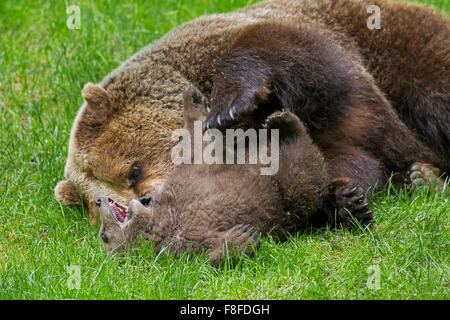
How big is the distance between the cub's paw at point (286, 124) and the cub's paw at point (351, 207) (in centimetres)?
58

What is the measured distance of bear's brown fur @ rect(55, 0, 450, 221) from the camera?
576cm

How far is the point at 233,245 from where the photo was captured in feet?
14.9

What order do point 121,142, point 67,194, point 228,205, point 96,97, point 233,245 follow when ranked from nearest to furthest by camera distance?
point 233,245, point 228,205, point 121,142, point 96,97, point 67,194

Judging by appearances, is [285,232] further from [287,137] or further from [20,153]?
[20,153]

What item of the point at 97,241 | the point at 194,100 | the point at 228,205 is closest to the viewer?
the point at 228,205

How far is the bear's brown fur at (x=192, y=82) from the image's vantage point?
5758 millimetres

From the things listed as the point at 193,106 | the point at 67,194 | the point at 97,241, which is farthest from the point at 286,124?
the point at 67,194

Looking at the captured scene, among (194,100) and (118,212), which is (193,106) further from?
(118,212)

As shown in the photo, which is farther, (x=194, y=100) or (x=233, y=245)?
(x=194, y=100)

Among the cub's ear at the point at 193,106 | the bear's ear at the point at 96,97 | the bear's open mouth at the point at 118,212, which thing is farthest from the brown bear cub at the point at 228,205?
the bear's ear at the point at 96,97

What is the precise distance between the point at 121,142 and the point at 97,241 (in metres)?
0.91

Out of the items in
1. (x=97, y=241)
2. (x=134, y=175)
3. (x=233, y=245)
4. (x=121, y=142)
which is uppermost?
(x=121, y=142)

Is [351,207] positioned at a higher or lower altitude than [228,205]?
lower
